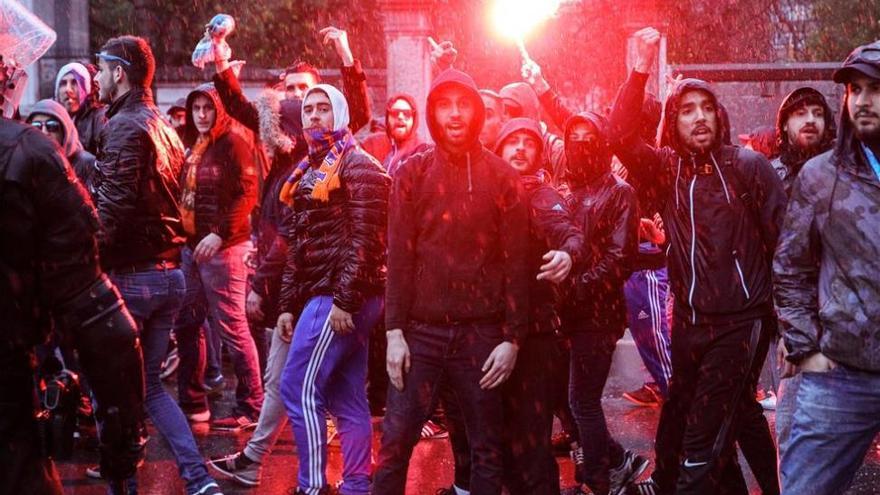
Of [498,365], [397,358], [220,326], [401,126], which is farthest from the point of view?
[401,126]

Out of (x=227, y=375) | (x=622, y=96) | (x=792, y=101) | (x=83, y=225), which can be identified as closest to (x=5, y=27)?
(x=83, y=225)

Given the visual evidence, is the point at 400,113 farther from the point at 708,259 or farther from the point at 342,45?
the point at 708,259

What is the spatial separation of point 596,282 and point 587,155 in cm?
69

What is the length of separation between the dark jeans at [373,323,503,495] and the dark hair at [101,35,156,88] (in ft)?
6.96

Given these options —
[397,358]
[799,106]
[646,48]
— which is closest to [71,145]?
[397,358]

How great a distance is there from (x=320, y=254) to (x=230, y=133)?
97.6 inches

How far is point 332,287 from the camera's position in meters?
5.43

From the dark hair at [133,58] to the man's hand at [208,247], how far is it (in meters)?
1.58

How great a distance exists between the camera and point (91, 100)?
7703 mm

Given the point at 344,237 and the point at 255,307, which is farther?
the point at 255,307

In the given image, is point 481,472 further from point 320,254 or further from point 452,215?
point 320,254

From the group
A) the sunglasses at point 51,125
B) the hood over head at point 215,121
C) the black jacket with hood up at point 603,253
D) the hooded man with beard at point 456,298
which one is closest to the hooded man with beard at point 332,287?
the hooded man with beard at point 456,298

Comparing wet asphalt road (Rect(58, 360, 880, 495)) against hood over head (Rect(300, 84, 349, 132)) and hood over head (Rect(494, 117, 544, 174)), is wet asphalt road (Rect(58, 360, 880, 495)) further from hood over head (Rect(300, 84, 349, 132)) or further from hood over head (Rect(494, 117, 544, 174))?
hood over head (Rect(300, 84, 349, 132))

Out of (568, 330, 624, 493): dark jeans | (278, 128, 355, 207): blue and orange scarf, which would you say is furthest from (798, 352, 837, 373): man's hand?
(278, 128, 355, 207): blue and orange scarf
